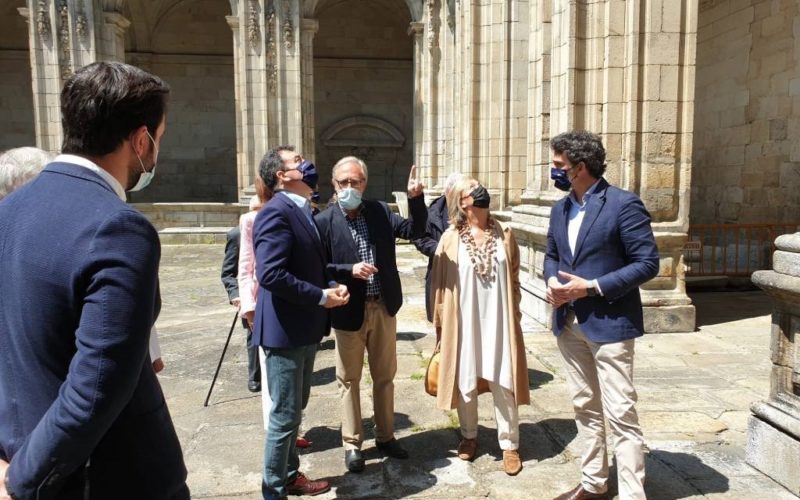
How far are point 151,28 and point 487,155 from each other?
15739mm

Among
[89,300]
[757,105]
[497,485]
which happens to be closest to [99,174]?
[89,300]

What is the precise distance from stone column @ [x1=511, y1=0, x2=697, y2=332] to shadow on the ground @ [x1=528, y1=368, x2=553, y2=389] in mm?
1958

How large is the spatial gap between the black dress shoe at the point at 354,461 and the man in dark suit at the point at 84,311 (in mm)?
2188

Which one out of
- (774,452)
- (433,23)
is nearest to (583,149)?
(774,452)

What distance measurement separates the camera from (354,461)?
364 cm

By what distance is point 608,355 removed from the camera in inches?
117

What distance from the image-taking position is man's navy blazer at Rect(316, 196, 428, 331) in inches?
142

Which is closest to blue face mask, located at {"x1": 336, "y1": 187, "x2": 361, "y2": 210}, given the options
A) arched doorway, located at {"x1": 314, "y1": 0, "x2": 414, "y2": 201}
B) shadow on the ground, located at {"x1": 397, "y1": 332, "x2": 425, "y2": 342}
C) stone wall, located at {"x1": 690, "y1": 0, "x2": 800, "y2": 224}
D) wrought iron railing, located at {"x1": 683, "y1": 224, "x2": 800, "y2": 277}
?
shadow on the ground, located at {"x1": 397, "y1": 332, "x2": 425, "y2": 342}

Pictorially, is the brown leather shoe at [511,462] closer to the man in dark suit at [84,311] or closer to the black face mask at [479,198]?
the black face mask at [479,198]

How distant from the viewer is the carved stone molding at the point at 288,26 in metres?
16.5

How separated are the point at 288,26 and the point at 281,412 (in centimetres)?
1535

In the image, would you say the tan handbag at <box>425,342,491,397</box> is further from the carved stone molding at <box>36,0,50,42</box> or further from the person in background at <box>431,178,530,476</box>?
the carved stone molding at <box>36,0,50,42</box>

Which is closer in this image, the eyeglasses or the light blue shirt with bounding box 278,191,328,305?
the light blue shirt with bounding box 278,191,328,305

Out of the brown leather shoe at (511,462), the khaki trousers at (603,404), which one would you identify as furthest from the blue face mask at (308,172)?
the brown leather shoe at (511,462)
